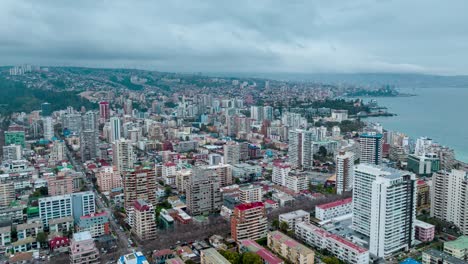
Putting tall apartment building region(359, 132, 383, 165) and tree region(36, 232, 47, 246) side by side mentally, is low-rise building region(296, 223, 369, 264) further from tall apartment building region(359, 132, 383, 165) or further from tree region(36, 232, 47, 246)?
tall apartment building region(359, 132, 383, 165)

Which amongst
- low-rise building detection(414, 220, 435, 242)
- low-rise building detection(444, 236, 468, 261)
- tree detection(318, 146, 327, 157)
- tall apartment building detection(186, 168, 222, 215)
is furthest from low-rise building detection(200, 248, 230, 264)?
tree detection(318, 146, 327, 157)

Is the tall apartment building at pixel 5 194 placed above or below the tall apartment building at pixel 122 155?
below

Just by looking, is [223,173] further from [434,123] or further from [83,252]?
[434,123]

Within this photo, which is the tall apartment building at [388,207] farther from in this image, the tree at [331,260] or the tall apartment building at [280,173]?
the tall apartment building at [280,173]

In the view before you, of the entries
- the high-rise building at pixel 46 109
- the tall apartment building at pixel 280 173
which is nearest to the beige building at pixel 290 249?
the tall apartment building at pixel 280 173

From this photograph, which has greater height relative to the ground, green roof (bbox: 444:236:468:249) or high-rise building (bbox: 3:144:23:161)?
high-rise building (bbox: 3:144:23:161)

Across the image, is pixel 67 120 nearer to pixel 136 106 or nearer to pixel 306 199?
pixel 136 106
